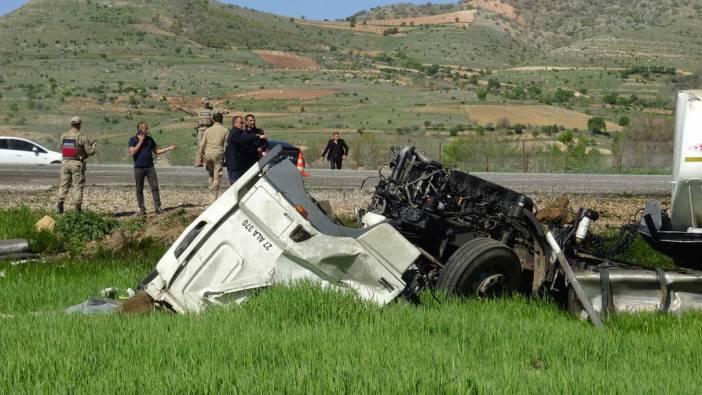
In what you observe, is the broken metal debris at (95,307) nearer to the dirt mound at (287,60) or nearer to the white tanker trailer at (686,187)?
the white tanker trailer at (686,187)

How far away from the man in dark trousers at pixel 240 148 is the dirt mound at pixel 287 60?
12506 cm

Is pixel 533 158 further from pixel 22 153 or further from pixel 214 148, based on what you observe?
pixel 214 148

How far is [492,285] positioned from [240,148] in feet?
31.2

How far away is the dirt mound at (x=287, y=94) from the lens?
4181 inches

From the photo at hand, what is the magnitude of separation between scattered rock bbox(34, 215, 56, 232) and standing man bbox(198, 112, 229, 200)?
361 cm

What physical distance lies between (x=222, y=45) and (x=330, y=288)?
153 m

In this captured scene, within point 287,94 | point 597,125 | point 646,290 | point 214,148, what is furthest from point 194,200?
point 287,94

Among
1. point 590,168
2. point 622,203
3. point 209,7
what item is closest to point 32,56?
point 209,7

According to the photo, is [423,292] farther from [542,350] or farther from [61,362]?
[61,362]

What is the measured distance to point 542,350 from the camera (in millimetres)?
7555

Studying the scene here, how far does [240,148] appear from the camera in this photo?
1852cm

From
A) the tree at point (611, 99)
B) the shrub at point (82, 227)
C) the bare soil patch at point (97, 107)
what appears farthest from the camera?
the tree at point (611, 99)

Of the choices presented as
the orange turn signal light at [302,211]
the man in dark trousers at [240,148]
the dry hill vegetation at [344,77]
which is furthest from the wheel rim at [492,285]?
the dry hill vegetation at [344,77]

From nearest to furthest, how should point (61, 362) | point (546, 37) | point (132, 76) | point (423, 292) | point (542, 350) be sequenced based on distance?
1. point (61, 362)
2. point (542, 350)
3. point (423, 292)
4. point (132, 76)
5. point (546, 37)
